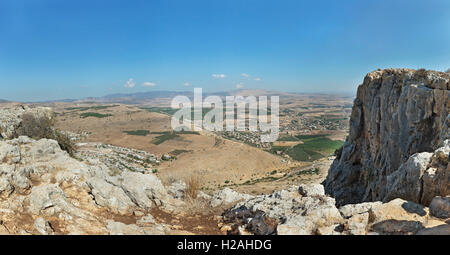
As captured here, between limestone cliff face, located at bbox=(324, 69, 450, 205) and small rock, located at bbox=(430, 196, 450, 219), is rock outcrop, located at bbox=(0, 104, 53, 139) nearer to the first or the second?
limestone cliff face, located at bbox=(324, 69, 450, 205)

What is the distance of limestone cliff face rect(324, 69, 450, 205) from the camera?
767 cm

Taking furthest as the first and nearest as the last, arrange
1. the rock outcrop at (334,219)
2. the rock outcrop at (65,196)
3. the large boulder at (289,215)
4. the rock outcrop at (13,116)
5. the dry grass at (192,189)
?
1. the rock outcrop at (13,116)
2. the dry grass at (192,189)
3. the rock outcrop at (65,196)
4. the large boulder at (289,215)
5. the rock outcrop at (334,219)

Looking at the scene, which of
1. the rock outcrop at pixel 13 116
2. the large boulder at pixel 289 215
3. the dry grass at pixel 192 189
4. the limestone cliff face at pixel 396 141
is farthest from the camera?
the rock outcrop at pixel 13 116

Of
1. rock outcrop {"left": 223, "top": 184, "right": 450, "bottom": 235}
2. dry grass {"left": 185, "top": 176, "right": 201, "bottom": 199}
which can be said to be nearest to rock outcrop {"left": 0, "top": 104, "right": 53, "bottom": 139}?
dry grass {"left": 185, "top": 176, "right": 201, "bottom": 199}

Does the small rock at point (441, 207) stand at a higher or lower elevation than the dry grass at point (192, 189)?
higher

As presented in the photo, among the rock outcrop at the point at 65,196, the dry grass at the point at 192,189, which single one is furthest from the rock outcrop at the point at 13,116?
the dry grass at the point at 192,189

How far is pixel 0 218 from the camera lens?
6.53 m

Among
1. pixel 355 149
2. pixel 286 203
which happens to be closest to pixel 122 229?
pixel 286 203

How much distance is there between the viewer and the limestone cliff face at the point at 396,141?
7.67 metres

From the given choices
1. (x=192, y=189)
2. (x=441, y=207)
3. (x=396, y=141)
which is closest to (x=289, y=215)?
(x=441, y=207)

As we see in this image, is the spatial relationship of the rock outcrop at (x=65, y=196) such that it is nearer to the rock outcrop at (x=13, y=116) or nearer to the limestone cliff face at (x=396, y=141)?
the rock outcrop at (x=13, y=116)

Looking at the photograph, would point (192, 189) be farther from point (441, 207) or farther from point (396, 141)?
point (396, 141)

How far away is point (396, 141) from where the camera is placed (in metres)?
12.9
